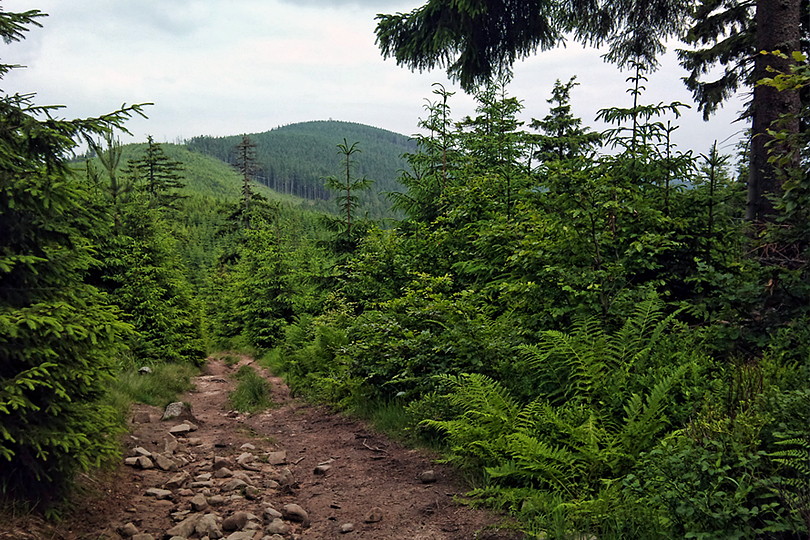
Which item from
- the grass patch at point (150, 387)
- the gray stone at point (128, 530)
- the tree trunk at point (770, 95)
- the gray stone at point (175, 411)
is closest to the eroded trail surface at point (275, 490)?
the gray stone at point (128, 530)

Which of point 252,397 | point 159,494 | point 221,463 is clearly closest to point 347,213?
point 252,397

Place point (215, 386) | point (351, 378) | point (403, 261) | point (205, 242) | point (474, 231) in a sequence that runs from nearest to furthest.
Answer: point (351, 378)
point (474, 231)
point (403, 261)
point (215, 386)
point (205, 242)

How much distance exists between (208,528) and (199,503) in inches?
25.8

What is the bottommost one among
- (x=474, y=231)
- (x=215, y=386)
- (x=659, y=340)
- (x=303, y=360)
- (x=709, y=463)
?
(x=215, y=386)

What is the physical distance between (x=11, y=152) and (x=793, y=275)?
746 centimetres

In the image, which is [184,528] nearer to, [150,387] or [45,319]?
[45,319]

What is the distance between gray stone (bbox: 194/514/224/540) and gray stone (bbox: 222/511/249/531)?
3.3 inches

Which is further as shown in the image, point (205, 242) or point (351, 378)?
point (205, 242)

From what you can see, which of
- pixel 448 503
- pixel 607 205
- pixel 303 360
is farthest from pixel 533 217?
pixel 303 360

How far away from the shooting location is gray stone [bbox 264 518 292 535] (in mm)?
4230

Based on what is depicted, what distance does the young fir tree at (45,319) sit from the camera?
149 inches

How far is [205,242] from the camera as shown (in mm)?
81750

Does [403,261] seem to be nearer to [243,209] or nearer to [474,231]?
[474,231]

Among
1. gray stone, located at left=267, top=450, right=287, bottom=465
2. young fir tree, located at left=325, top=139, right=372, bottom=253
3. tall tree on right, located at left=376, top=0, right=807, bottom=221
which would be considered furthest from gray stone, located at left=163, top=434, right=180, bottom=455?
young fir tree, located at left=325, top=139, right=372, bottom=253
